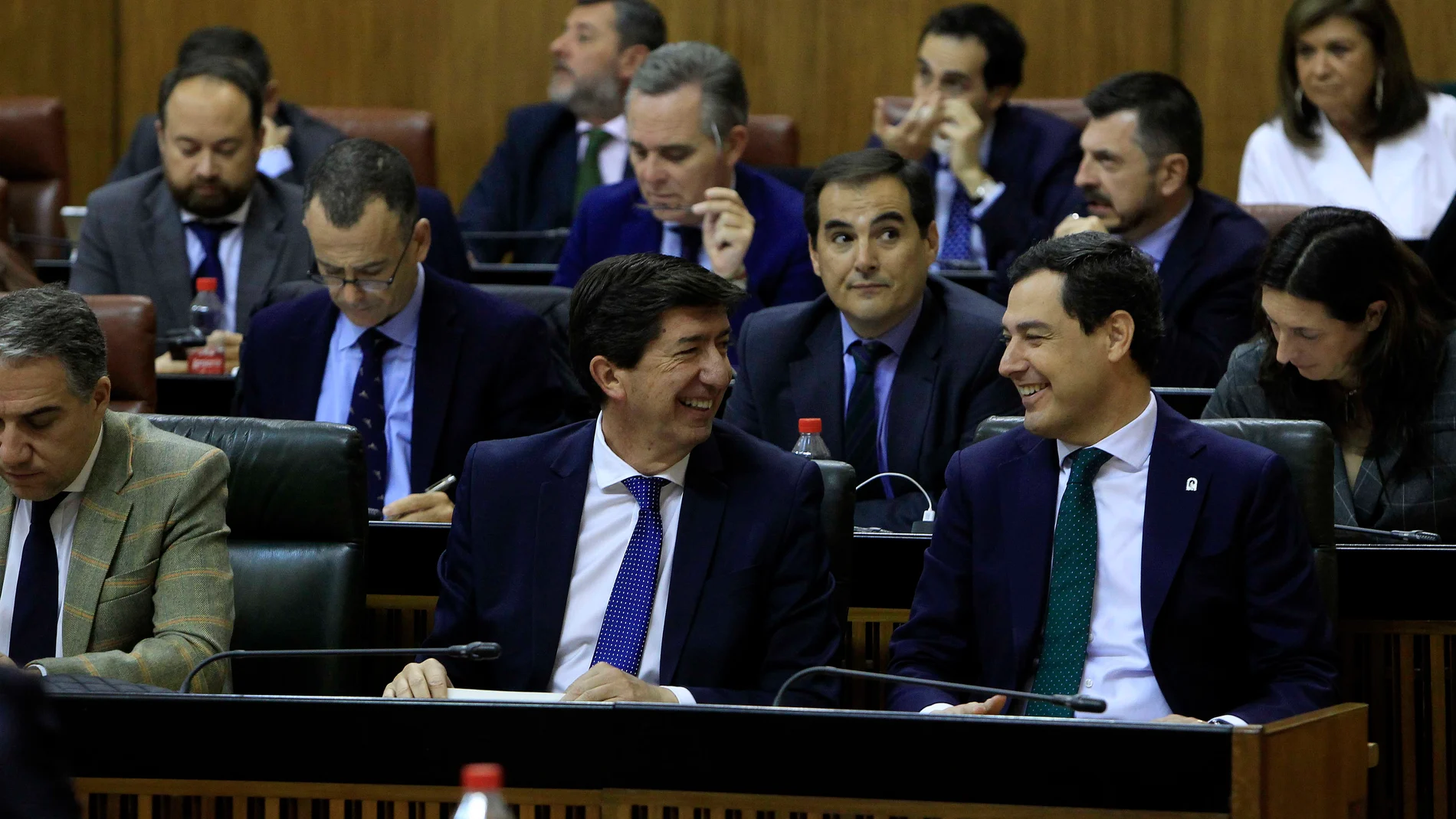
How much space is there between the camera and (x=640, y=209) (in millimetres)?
4613

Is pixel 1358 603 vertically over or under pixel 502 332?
under

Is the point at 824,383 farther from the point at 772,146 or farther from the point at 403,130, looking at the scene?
the point at 403,130

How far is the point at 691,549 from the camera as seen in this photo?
250cm

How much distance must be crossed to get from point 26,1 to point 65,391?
4.88 meters

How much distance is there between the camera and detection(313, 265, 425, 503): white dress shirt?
3693mm

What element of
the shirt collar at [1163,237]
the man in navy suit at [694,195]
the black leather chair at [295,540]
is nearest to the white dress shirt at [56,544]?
the black leather chair at [295,540]

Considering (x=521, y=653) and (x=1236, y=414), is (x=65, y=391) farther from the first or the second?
(x=1236, y=414)

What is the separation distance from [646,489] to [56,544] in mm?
837

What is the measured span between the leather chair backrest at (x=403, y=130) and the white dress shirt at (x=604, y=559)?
11.4 ft

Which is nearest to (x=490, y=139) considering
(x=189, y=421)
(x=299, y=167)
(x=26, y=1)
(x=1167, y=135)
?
(x=299, y=167)

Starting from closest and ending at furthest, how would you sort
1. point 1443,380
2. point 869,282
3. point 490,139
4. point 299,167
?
point 1443,380
point 869,282
point 299,167
point 490,139

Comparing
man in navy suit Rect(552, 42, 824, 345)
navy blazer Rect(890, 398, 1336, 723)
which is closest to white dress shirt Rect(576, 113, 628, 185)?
man in navy suit Rect(552, 42, 824, 345)

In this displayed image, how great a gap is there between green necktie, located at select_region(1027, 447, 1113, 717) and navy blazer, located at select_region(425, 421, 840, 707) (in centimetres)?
29

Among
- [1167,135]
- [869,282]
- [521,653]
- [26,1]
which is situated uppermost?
[26,1]
